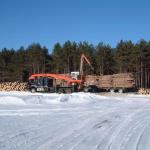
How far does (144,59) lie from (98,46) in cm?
1378

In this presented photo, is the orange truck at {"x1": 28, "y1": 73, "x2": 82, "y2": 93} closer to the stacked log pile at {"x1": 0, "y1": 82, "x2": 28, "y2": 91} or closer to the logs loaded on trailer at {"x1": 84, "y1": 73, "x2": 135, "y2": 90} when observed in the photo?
the logs loaded on trailer at {"x1": 84, "y1": 73, "x2": 135, "y2": 90}

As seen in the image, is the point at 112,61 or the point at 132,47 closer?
the point at 132,47

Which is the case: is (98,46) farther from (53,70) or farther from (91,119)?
(91,119)

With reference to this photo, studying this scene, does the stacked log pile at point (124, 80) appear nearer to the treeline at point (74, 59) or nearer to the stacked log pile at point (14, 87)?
the stacked log pile at point (14, 87)

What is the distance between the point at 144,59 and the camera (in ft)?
220

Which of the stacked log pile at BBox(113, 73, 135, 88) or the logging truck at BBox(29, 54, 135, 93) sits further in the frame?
the stacked log pile at BBox(113, 73, 135, 88)

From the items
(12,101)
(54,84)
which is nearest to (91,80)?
(54,84)

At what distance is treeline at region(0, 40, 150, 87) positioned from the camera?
67.8 metres

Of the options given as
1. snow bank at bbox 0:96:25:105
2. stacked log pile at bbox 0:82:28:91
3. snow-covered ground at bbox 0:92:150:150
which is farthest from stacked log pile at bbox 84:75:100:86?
snow-covered ground at bbox 0:92:150:150

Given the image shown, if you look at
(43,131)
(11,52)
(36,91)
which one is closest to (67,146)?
(43,131)

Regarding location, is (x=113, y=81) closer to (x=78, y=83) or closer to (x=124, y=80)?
(x=124, y=80)

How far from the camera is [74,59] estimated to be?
78875mm

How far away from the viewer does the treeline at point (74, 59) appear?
6775 centimetres

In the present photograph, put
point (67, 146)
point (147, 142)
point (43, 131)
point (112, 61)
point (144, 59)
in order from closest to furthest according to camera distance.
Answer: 1. point (67, 146)
2. point (147, 142)
3. point (43, 131)
4. point (144, 59)
5. point (112, 61)
